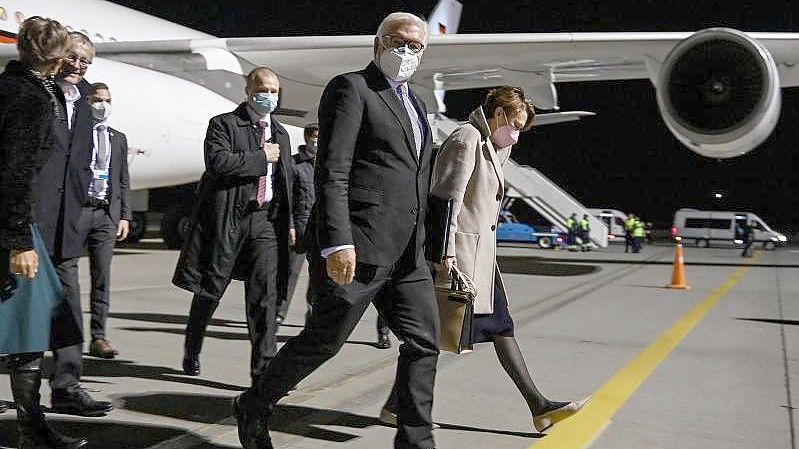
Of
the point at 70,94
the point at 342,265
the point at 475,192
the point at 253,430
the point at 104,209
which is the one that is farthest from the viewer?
the point at 104,209

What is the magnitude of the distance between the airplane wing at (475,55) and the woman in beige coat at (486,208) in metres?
6.25

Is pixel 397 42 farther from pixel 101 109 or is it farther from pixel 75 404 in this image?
pixel 101 109

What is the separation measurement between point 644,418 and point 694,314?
395 centimetres

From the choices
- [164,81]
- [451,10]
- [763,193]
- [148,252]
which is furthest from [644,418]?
[763,193]

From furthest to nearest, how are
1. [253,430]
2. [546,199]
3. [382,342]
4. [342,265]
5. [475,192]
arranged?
[546,199] → [382,342] → [475,192] → [253,430] → [342,265]

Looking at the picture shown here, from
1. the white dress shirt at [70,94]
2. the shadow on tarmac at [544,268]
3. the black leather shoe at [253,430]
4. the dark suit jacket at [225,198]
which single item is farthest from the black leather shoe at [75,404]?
the shadow on tarmac at [544,268]

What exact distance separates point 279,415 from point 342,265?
114cm

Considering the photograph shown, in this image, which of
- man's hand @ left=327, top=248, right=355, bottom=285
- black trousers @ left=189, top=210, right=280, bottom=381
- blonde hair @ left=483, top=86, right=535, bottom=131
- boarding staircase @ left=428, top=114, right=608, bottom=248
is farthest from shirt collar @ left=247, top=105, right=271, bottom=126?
boarding staircase @ left=428, top=114, right=608, bottom=248

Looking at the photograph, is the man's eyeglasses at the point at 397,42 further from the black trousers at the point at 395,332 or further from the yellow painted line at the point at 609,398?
the yellow painted line at the point at 609,398

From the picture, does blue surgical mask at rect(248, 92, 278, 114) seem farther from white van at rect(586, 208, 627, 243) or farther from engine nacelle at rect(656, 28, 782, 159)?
white van at rect(586, 208, 627, 243)

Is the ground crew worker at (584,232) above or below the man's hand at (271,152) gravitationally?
below

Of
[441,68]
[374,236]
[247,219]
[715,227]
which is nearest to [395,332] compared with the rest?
[374,236]

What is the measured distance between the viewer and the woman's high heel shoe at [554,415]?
9.87ft

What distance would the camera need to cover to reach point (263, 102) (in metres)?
3.63
